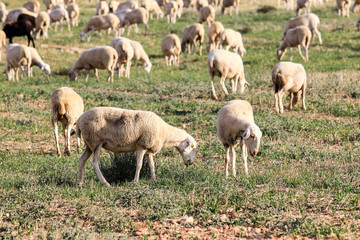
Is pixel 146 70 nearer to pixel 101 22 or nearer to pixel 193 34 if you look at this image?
pixel 193 34

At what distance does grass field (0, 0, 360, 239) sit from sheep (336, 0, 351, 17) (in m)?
16.7

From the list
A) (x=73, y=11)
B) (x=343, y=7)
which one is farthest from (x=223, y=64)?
(x=343, y=7)

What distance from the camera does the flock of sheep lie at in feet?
27.2

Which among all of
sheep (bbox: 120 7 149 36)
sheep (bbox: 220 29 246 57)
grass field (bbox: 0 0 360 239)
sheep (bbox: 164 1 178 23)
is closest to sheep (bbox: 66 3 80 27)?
sheep (bbox: 120 7 149 36)

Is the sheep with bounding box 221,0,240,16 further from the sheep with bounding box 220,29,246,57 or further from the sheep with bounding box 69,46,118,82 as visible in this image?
the sheep with bounding box 69,46,118,82

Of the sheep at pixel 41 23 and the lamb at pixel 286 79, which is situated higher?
the sheep at pixel 41 23

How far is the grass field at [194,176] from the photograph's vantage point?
6.48 metres

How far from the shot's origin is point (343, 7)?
3509 centimetres

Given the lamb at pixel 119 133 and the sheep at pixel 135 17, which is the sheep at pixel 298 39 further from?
the lamb at pixel 119 133

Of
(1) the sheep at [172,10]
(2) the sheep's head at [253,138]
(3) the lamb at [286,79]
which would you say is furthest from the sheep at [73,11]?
(2) the sheep's head at [253,138]

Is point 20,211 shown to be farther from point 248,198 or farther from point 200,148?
point 200,148

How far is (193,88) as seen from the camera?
17859 millimetres

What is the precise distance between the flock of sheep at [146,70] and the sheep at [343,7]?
10 cm

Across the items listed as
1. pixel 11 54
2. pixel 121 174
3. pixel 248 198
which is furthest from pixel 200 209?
pixel 11 54
